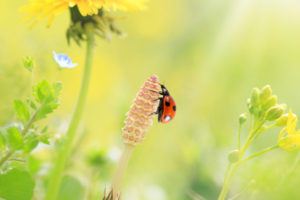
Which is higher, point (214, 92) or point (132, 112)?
point (214, 92)

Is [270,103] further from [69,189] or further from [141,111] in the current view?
[69,189]

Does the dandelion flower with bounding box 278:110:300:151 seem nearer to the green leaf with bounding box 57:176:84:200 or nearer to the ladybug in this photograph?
the ladybug

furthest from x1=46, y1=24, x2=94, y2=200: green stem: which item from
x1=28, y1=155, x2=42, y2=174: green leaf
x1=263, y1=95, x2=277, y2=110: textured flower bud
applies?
x1=263, y1=95, x2=277, y2=110: textured flower bud

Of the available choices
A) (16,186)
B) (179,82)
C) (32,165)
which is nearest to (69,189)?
(32,165)

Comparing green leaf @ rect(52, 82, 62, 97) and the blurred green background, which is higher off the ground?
the blurred green background

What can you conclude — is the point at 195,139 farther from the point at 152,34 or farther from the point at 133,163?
the point at 152,34

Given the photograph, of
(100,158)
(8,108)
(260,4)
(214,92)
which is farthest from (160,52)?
(8,108)

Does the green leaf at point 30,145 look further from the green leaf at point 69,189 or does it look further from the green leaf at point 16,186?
the green leaf at point 69,189
